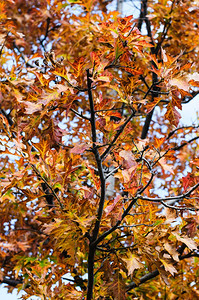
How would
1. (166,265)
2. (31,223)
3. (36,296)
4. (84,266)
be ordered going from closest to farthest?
(166,265)
(36,296)
(84,266)
(31,223)

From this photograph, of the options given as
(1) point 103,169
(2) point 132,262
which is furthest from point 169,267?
(1) point 103,169

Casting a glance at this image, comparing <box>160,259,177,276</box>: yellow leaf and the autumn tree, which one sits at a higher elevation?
the autumn tree

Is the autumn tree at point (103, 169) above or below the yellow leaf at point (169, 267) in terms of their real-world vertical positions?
above

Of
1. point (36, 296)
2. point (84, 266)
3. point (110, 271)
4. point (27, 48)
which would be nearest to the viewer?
point (110, 271)

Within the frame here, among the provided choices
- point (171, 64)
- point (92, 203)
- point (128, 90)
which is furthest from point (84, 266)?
point (171, 64)

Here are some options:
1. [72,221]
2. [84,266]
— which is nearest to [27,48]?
[84,266]

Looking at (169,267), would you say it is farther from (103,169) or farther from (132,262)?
(103,169)

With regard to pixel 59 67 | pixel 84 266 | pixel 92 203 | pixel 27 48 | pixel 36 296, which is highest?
pixel 27 48

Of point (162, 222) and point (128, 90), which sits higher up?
point (128, 90)

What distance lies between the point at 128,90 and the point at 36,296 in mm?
1256

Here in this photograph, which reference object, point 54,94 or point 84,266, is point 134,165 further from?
point 84,266

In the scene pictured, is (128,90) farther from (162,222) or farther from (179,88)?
(162,222)

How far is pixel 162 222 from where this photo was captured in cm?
155

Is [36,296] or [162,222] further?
[36,296]
